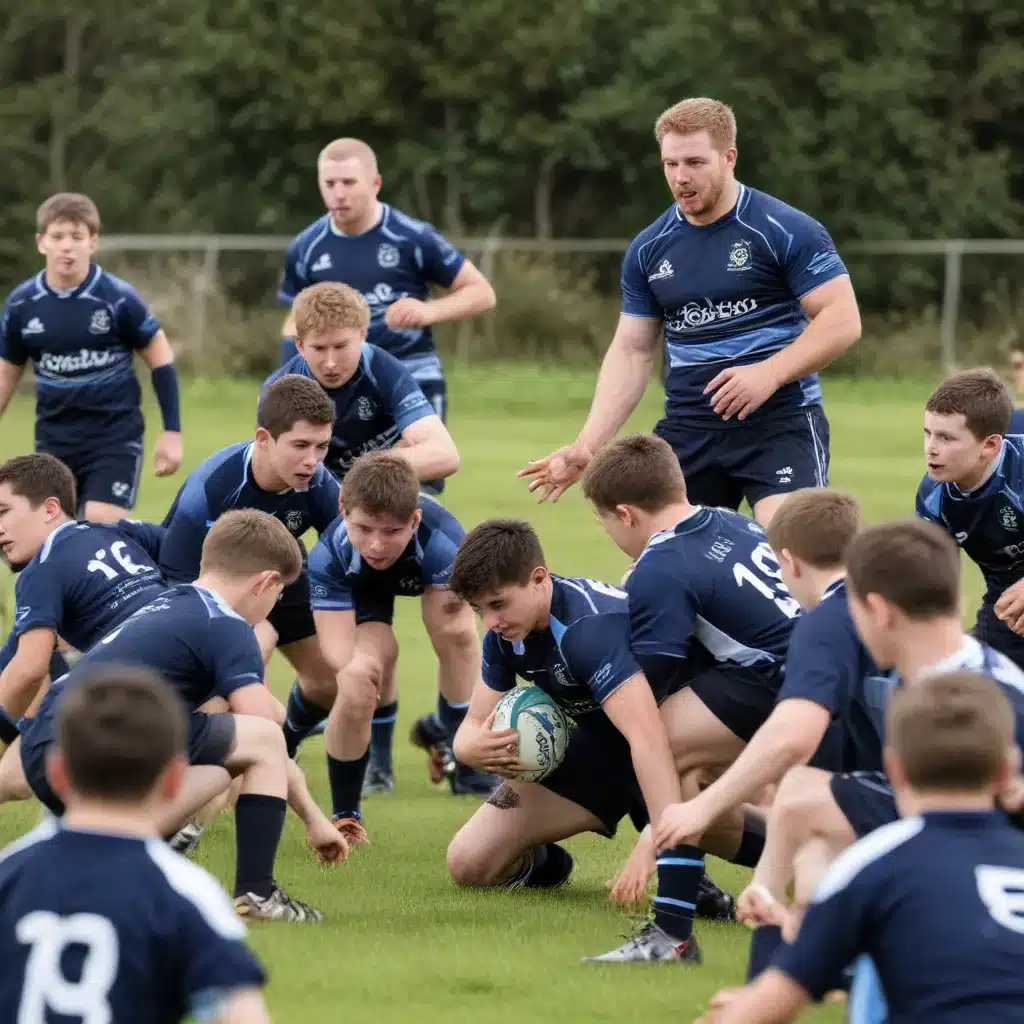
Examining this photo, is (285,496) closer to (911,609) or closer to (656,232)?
(656,232)

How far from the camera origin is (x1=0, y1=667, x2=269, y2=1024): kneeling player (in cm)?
300

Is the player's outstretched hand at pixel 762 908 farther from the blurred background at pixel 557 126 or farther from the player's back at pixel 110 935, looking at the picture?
the blurred background at pixel 557 126

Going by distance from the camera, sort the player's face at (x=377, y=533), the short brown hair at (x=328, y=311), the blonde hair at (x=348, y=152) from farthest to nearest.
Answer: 1. the blonde hair at (x=348, y=152)
2. the short brown hair at (x=328, y=311)
3. the player's face at (x=377, y=533)

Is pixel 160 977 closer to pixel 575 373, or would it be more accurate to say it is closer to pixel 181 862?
pixel 181 862

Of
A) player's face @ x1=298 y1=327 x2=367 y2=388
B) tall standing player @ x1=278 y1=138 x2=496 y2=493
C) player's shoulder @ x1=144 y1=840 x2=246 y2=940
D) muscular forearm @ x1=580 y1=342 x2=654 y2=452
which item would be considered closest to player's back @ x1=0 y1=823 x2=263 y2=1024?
player's shoulder @ x1=144 y1=840 x2=246 y2=940

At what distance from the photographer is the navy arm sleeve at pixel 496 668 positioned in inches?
230

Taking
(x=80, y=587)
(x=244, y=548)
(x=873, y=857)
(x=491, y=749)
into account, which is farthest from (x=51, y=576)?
(x=873, y=857)

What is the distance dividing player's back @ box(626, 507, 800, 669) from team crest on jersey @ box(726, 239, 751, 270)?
5.63 feet

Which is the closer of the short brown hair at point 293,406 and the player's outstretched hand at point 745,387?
the short brown hair at point 293,406

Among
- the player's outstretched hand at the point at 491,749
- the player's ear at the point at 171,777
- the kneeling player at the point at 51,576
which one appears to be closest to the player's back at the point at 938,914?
the player's ear at the point at 171,777

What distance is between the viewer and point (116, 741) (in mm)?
3039

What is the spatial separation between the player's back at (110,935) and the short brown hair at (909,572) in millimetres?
1424

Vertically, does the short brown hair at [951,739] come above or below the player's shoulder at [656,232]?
below

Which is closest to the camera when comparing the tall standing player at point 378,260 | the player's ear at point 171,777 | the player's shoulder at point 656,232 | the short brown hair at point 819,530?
the player's ear at point 171,777
